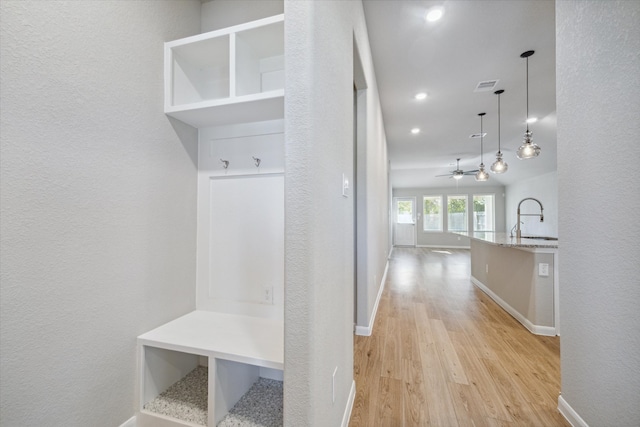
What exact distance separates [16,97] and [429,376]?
265 cm

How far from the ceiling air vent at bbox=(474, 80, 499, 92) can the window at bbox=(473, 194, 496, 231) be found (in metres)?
7.49

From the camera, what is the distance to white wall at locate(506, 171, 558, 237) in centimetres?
661

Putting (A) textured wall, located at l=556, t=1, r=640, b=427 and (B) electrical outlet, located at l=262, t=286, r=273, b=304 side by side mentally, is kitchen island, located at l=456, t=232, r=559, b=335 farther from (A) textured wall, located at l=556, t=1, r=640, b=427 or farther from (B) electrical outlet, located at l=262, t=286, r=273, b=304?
(B) electrical outlet, located at l=262, t=286, r=273, b=304

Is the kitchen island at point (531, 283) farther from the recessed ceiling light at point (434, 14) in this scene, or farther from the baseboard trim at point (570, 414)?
the recessed ceiling light at point (434, 14)

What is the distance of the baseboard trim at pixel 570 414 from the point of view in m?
1.36

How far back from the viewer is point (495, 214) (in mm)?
9719

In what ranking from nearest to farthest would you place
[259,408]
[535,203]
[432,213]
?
[259,408], [535,203], [432,213]

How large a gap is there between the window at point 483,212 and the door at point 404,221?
2.25 metres

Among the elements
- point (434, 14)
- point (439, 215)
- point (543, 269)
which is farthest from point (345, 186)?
point (439, 215)

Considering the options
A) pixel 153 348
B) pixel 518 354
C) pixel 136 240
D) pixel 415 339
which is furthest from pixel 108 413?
pixel 518 354

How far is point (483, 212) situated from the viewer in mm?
10047

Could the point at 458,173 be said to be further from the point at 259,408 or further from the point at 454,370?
the point at 259,408

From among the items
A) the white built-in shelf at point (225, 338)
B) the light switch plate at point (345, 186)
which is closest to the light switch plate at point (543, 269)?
the light switch plate at point (345, 186)

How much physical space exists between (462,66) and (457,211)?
8.23m
